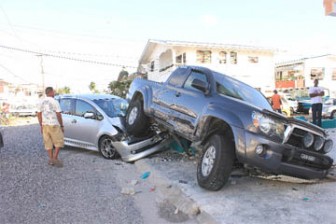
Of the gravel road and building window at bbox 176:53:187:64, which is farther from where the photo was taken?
building window at bbox 176:53:187:64

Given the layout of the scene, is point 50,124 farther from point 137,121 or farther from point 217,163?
point 217,163

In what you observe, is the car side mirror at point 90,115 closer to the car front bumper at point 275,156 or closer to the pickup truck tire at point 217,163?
the pickup truck tire at point 217,163

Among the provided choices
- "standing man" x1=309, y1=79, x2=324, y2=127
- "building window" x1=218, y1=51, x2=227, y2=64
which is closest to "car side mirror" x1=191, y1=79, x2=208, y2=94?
"standing man" x1=309, y1=79, x2=324, y2=127

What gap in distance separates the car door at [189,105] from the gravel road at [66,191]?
1588 millimetres

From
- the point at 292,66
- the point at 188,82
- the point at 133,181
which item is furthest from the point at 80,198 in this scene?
the point at 292,66

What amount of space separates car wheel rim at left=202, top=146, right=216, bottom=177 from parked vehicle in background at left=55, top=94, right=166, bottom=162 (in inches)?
118

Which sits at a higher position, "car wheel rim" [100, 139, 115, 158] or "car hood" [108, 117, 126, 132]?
"car hood" [108, 117, 126, 132]

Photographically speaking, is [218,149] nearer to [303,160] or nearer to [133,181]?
[303,160]

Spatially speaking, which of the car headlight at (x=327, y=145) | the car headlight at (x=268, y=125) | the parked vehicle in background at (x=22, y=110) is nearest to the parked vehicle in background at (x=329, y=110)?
the car headlight at (x=327, y=145)

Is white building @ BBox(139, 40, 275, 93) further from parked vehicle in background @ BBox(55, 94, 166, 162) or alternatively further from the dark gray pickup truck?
the dark gray pickup truck

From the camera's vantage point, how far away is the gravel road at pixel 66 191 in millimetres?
5250

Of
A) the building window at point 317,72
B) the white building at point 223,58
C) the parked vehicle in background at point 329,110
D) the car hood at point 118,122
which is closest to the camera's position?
the car hood at point 118,122

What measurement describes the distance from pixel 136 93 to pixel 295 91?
3304 centimetres

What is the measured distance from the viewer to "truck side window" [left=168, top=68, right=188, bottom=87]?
7.58m
